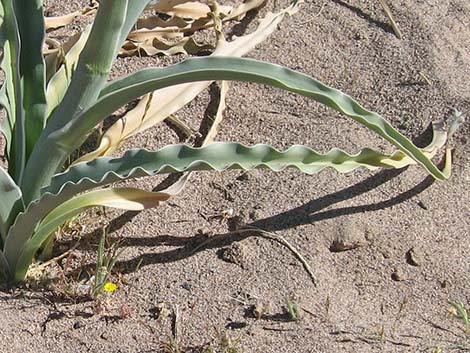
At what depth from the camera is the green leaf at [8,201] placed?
195cm

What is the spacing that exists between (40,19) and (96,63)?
0.81ft

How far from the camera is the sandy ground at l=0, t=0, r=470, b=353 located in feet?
6.93

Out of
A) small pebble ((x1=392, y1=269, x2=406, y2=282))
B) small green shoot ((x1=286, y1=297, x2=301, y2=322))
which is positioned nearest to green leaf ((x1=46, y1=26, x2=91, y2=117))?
small green shoot ((x1=286, y1=297, x2=301, y2=322))

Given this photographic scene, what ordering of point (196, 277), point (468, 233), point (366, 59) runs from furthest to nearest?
point (366, 59) < point (468, 233) < point (196, 277)

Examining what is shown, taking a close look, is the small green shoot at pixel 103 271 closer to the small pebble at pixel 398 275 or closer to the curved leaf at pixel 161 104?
the curved leaf at pixel 161 104

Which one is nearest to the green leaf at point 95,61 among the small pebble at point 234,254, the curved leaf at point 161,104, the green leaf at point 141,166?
the green leaf at point 141,166

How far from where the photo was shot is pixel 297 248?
2307 mm

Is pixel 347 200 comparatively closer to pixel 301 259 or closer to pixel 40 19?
pixel 301 259

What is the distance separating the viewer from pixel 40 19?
2047 millimetres

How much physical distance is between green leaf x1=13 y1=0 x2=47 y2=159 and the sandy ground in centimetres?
31

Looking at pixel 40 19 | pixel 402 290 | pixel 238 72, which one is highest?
pixel 238 72

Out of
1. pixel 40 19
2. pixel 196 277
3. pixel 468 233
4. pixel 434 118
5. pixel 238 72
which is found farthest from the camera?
pixel 434 118

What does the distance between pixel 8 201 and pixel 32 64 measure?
304mm

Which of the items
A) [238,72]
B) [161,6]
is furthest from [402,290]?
[161,6]
